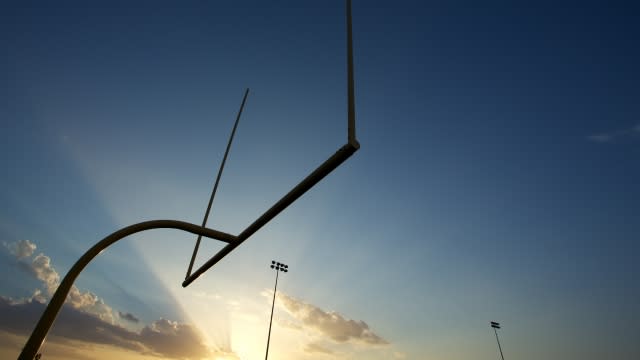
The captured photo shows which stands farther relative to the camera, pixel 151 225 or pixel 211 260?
pixel 211 260

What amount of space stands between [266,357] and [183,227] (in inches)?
817

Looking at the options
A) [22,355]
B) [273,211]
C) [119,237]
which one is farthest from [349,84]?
[22,355]

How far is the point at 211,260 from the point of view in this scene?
12.7 ft

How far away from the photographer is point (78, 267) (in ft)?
8.84

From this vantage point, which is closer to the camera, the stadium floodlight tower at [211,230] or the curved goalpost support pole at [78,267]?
the stadium floodlight tower at [211,230]

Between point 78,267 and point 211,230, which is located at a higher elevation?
point 211,230

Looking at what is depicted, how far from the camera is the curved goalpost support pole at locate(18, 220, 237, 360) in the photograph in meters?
2.25

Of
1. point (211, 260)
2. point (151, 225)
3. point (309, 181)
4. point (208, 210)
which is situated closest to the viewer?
point (309, 181)

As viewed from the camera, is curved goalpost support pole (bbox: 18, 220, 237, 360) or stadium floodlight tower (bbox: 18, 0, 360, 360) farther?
curved goalpost support pole (bbox: 18, 220, 237, 360)

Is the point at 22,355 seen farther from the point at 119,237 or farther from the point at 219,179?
the point at 219,179

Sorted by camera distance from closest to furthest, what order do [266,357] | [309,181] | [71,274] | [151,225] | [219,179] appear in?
[309,181]
[71,274]
[151,225]
[219,179]
[266,357]

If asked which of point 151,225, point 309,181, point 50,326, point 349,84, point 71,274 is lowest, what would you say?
point 50,326

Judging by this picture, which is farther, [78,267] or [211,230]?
[211,230]

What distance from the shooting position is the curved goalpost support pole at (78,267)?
2.25 m
